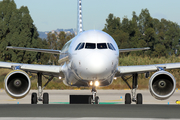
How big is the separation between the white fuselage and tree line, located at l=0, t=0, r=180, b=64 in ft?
134

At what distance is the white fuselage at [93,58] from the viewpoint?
12906mm

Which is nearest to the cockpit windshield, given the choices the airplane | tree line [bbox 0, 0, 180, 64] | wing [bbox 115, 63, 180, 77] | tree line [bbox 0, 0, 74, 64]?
the airplane

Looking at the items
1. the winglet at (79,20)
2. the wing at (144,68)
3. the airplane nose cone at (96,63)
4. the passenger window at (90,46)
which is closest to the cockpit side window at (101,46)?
the passenger window at (90,46)

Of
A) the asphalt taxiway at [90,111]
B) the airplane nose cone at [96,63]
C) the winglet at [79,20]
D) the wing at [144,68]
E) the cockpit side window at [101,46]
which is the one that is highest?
the winglet at [79,20]

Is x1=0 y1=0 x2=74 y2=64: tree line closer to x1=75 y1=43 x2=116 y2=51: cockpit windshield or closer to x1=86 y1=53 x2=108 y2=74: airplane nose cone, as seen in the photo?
x1=75 y1=43 x2=116 y2=51: cockpit windshield

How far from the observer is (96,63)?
12.8 m

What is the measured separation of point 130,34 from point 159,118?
8461 centimetres

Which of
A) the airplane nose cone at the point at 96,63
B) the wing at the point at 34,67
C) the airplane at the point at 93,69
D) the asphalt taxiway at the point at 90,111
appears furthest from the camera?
the wing at the point at 34,67

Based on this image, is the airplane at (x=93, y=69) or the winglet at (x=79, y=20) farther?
the winglet at (x=79, y=20)

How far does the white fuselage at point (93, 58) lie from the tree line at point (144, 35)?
59.6 m

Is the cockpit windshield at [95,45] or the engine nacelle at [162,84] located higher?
the cockpit windshield at [95,45]

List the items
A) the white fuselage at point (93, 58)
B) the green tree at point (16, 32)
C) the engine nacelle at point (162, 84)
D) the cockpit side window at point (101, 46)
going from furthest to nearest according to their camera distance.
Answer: the green tree at point (16, 32), the engine nacelle at point (162, 84), the cockpit side window at point (101, 46), the white fuselage at point (93, 58)

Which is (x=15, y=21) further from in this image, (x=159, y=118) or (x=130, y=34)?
(x=159, y=118)

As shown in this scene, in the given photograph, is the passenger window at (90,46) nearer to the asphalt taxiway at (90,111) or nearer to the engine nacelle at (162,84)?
the asphalt taxiway at (90,111)
